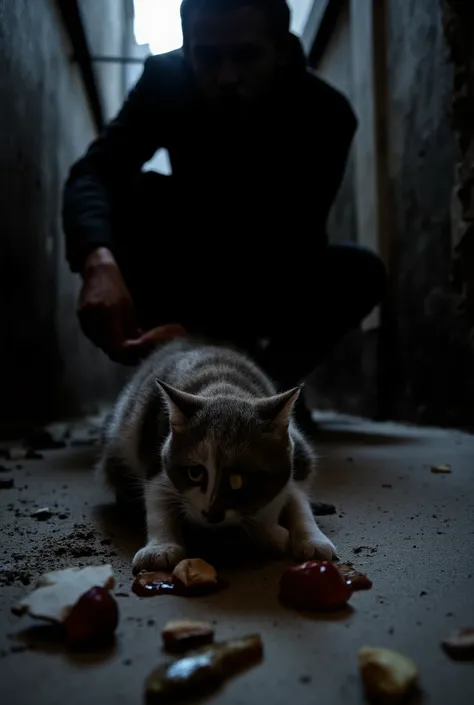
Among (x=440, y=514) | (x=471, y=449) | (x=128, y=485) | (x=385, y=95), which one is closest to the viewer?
(x=440, y=514)

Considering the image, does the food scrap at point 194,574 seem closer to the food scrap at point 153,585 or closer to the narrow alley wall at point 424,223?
the food scrap at point 153,585

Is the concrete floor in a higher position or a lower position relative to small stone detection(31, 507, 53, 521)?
higher

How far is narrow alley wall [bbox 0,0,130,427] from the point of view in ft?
9.31

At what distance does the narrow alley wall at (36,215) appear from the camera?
2.84m

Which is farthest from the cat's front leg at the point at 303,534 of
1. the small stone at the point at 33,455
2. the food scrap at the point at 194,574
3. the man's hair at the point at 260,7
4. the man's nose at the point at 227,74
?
the man's hair at the point at 260,7

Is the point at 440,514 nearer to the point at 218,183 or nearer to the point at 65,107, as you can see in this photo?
the point at 218,183

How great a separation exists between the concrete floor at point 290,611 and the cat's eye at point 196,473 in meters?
0.18

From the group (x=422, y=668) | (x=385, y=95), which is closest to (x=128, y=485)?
(x=422, y=668)

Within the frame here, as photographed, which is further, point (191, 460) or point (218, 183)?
point (218, 183)

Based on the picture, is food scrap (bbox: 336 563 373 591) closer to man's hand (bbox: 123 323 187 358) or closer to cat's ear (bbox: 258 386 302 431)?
cat's ear (bbox: 258 386 302 431)

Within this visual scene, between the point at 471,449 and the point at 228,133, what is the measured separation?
5.90 ft

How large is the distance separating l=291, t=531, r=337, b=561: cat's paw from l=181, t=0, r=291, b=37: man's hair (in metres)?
2.12

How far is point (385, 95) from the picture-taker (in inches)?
152

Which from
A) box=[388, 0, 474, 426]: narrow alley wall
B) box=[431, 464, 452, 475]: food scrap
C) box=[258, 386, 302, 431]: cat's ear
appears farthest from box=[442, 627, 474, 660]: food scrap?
box=[388, 0, 474, 426]: narrow alley wall
